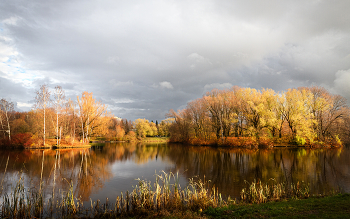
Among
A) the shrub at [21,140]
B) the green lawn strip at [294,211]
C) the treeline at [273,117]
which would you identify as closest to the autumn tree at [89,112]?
the shrub at [21,140]

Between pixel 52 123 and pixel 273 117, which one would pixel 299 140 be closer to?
pixel 273 117

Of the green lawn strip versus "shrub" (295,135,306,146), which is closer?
the green lawn strip

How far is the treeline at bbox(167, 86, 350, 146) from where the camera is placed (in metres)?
39.5

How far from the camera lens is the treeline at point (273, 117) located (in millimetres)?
39500

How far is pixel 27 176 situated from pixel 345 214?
18.8m

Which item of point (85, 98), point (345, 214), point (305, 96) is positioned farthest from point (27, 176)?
point (305, 96)

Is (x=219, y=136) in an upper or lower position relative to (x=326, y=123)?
lower

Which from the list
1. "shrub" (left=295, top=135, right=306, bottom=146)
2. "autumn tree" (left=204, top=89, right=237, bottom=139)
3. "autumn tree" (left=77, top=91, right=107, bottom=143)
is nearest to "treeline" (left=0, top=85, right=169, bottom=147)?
"autumn tree" (left=77, top=91, right=107, bottom=143)

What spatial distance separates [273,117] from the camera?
40906 millimetres

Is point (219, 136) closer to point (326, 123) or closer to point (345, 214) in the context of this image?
point (326, 123)

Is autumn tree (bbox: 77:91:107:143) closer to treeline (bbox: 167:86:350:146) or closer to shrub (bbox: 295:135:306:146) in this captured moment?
treeline (bbox: 167:86:350:146)

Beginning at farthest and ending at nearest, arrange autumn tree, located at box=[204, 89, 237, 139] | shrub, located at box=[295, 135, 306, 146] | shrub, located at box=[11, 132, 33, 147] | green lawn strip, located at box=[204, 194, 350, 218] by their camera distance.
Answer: autumn tree, located at box=[204, 89, 237, 139] < shrub, located at box=[295, 135, 306, 146] < shrub, located at box=[11, 132, 33, 147] < green lawn strip, located at box=[204, 194, 350, 218]

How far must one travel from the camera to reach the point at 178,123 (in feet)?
193

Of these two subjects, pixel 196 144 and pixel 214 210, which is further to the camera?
pixel 196 144
